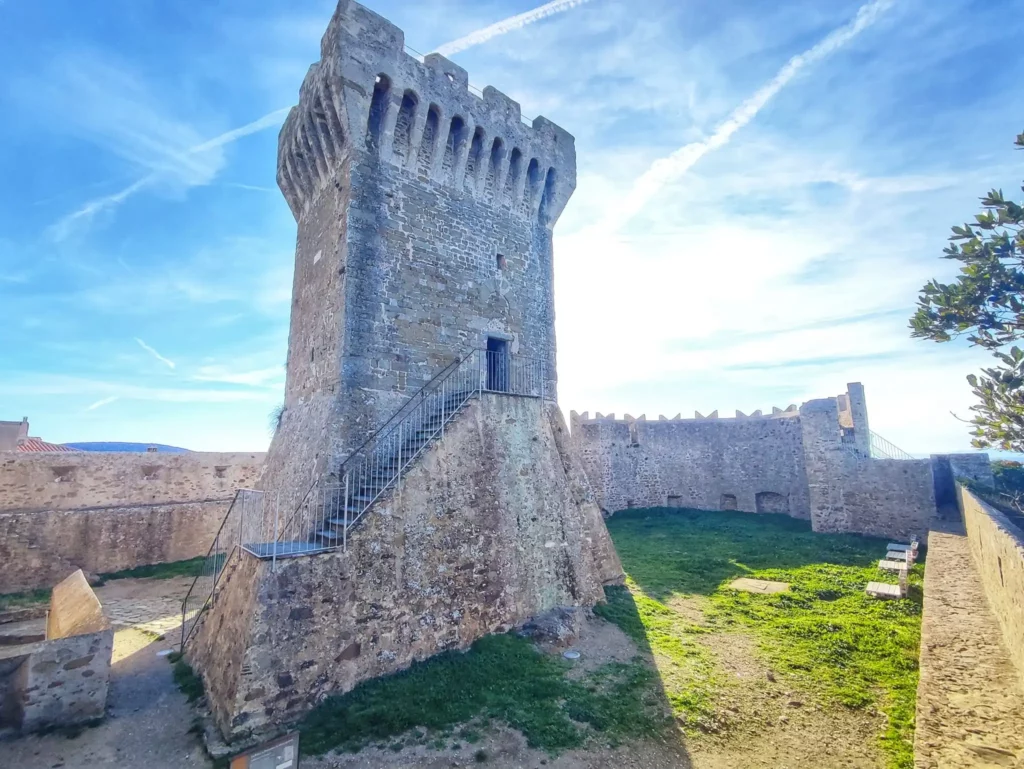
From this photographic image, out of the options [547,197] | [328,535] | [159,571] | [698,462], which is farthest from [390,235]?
[698,462]

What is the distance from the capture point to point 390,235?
34.2 ft

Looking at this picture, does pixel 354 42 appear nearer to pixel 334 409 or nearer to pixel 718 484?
pixel 334 409

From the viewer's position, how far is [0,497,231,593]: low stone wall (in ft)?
42.2

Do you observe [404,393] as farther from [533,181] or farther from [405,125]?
[533,181]

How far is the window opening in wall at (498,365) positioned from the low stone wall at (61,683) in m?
8.21

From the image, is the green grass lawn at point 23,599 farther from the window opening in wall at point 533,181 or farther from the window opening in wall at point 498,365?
the window opening in wall at point 533,181

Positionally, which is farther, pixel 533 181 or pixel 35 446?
pixel 35 446

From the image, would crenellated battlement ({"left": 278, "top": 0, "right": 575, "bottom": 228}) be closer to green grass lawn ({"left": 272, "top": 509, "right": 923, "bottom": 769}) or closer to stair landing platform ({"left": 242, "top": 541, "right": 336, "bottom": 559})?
stair landing platform ({"left": 242, "top": 541, "right": 336, "bottom": 559})

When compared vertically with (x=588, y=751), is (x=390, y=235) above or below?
above

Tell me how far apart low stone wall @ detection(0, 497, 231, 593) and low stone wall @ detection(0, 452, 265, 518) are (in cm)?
60

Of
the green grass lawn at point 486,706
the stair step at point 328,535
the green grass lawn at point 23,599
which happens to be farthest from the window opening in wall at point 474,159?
the green grass lawn at point 23,599

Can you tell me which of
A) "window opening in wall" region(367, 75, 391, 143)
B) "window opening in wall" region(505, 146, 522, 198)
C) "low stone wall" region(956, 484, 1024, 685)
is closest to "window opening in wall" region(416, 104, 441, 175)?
"window opening in wall" region(367, 75, 391, 143)

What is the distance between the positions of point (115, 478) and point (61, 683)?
1102 centimetres

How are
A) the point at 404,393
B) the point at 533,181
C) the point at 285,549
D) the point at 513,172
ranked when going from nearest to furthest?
the point at 285,549, the point at 404,393, the point at 513,172, the point at 533,181
